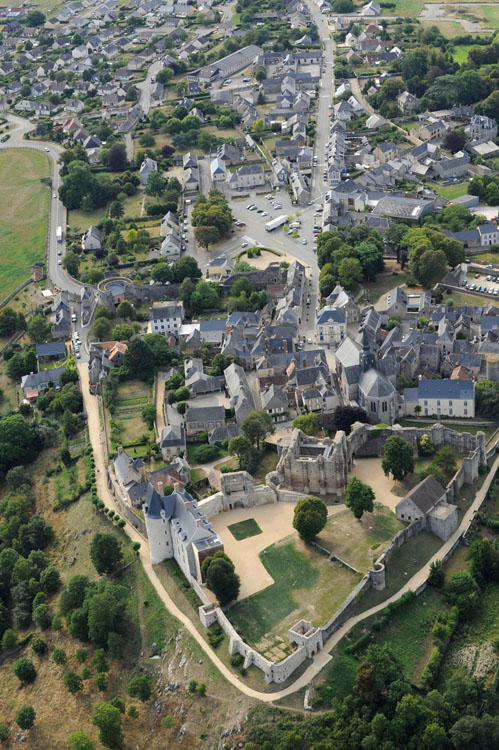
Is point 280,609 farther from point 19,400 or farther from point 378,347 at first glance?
point 19,400

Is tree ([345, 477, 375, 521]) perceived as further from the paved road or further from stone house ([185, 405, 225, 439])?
the paved road

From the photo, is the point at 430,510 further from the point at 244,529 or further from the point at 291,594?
the point at 244,529

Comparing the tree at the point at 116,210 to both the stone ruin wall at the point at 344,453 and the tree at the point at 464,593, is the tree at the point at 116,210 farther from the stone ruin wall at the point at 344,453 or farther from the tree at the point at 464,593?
the tree at the point at 464,593

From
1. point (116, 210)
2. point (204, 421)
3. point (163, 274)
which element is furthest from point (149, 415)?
point (116, 210)

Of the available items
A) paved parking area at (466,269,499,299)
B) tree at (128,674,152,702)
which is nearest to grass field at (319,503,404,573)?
tree at (128,674,152,702)

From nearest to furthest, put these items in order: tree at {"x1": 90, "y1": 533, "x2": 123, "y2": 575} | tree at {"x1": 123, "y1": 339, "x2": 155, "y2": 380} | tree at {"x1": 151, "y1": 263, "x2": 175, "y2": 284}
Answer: tree at {"x1": 90, "y1": 533, "x2": 123, "y2": 575}
tree at {"x1": 123, "y1": 339, "x2": 155, "y2": 380}
tree at {"x1": 151, "y1": 263, "x2": 175, "y2": 284}

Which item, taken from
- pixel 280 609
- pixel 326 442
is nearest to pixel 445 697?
pixel 280 609

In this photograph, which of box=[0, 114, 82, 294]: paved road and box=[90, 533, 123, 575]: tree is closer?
box=[90, 533, 123, 575]: tree

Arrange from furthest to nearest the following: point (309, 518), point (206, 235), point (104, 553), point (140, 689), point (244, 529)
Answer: point (206, 235) < point (244, 529) < point (104, 553) < point (309, 518) < point (140, 689)
